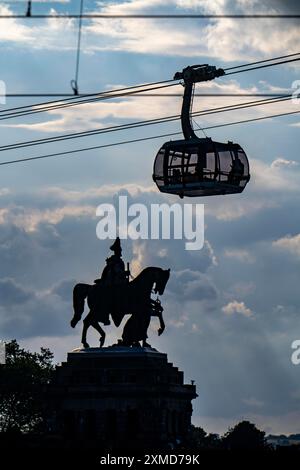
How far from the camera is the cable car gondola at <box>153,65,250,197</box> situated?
8800 centimetres

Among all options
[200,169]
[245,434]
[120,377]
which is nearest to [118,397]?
[120,377]

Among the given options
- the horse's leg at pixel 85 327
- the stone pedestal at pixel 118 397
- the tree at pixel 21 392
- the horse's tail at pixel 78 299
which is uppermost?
the tree at pixel 21 392

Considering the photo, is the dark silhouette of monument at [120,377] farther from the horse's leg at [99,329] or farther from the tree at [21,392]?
the tree at [21,392]

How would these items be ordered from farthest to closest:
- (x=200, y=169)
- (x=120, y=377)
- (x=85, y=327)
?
1. (x=85, y=327)
2. (x=120, y=377)
3. (x=200, y=169)

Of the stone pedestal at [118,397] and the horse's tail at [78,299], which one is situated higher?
the horse's tail at [78,299]

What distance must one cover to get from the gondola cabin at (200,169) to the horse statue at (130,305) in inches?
969

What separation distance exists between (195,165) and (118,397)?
30.0m

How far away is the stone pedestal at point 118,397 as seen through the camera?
115m

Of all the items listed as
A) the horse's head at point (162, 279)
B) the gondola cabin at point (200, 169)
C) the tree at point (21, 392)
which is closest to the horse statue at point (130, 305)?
the horse's head at point (162, 279)

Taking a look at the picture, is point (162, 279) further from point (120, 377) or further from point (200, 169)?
point (200, 169)

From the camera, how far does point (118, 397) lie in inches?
4550

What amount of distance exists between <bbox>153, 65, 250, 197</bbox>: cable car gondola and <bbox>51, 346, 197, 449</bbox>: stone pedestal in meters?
25.8

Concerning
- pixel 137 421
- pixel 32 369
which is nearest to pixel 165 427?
pixel 137 421
